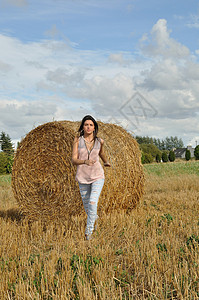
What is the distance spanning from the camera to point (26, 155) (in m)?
7.79

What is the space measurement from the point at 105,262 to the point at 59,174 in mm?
3367

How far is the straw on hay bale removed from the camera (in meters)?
7.15

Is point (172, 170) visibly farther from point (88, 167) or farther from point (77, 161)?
point (77, 161)

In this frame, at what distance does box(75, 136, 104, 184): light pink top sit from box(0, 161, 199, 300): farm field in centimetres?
97

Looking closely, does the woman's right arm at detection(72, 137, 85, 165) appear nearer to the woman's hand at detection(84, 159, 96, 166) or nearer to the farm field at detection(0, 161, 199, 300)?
the woman's hand at detection(84, 159, 96, 166)

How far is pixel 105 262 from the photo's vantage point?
4176mm

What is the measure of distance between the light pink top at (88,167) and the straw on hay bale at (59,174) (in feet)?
4.49

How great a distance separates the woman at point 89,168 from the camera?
5.58 m

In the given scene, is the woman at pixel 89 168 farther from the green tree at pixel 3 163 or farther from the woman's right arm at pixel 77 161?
the green tree at pixel 3 163

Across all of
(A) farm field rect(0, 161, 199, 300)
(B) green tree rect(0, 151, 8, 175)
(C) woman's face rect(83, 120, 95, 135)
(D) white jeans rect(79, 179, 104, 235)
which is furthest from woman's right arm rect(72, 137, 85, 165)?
(B) green tree rect(0, 151, 8, 175)

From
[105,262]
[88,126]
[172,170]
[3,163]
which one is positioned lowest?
[105,262]

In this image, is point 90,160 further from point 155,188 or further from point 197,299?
point 155,188

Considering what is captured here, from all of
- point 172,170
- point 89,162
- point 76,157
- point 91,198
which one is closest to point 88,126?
point 76,157

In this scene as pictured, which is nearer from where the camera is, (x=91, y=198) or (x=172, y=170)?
(x=91, y=198)
